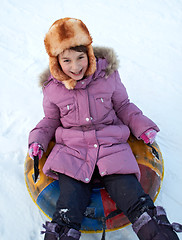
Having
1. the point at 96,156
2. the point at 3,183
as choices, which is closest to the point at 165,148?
the point at 96,156

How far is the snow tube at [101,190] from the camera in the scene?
5.07 feet

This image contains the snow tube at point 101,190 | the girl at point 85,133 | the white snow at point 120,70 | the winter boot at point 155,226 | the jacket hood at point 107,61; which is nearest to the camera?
the winter boot at point 155,226

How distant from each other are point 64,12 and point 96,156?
3722mm

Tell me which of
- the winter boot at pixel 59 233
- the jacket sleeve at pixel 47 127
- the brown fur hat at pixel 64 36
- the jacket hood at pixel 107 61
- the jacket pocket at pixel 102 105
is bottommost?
the winter boot at pixel 59 233

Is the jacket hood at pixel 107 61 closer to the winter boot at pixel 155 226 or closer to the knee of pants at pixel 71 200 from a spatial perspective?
the knee of pants at pixel 71 200

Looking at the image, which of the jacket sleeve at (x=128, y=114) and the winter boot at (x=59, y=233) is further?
the jacket sleeve at (x=128, y=114)

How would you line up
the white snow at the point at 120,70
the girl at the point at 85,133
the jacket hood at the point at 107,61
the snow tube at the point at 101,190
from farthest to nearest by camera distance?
the white snow at the point at 120,70 → the jacket hood at the point at 107,61 → the snow tube at the point at 101,190 → the girl at the point at 85,133

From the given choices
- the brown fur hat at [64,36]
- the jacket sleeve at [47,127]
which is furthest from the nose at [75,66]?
the jacket sleeve at [47,127]

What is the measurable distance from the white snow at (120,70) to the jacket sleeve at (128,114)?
0.56m

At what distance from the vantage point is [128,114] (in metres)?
1.90

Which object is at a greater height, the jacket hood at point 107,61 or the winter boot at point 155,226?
the jacket hood at point 107,61

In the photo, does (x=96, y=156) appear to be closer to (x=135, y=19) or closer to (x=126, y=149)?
(x=126, y=149)

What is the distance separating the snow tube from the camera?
1.55m

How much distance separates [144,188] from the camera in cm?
166
